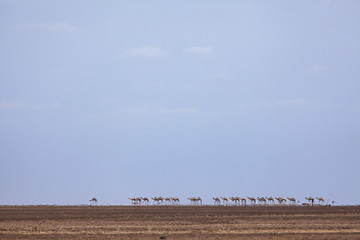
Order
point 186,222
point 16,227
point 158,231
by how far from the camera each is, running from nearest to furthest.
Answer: point 158,231 → point 16,227 → point 186,222

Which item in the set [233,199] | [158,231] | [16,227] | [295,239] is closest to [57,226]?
[16,227]

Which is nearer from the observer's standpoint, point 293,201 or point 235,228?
point 235,228

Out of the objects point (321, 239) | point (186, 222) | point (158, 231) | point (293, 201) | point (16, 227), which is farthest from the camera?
point (293, 201)

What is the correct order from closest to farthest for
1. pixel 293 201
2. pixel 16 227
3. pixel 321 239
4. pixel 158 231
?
pixel 321 239, pixel 158 231, pixel 16 227, pixel 293 201

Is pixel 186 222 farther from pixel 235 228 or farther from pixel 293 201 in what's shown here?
pixel 293 201

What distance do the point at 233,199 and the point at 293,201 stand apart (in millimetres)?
10008

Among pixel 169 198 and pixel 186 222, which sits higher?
pixel 169 198

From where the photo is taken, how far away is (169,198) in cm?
11356

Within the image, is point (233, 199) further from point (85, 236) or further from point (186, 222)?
point (85, 236)

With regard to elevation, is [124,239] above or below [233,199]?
below

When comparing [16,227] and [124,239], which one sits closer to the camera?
[124,239]

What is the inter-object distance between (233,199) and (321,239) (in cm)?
7537

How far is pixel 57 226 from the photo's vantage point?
45438 mm

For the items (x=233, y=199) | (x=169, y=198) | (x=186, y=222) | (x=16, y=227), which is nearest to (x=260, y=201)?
(x=233, y=199)
